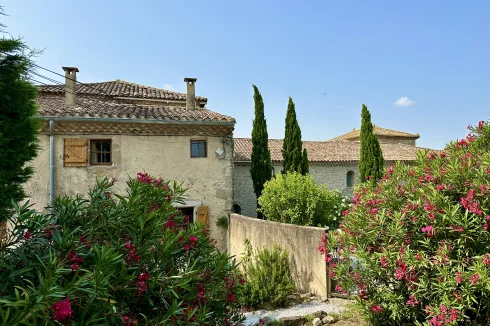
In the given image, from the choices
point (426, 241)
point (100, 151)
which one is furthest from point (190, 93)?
point (426, 241)

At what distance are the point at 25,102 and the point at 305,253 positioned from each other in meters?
6.83

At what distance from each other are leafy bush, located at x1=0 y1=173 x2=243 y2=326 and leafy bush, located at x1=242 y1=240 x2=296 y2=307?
4114 mm

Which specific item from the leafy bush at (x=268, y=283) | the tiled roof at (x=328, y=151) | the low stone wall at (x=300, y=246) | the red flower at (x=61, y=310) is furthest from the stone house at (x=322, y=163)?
the red flower at (x=61, y=310)

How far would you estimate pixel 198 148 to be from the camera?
12.1m

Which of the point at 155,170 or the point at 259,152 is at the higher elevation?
the point at 259,152

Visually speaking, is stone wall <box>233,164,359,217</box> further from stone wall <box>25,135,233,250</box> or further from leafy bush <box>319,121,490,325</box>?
leafy bush <box>319,121,490,325</box>

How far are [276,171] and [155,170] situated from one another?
36.0 ft

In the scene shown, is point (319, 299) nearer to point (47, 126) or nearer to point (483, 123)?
point (483, 123)

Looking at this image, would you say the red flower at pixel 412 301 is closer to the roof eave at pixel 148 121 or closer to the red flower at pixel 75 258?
the red flower at pixel 75 258

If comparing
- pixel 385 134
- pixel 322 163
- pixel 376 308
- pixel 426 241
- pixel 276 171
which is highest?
pixel 385 134

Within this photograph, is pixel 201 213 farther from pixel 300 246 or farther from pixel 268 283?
pixel 268 283

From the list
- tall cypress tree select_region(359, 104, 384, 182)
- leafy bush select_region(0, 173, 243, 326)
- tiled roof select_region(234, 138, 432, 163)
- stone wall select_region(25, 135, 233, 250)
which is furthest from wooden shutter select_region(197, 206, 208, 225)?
tall cypress tree select_region(359, 104, 384, 182)

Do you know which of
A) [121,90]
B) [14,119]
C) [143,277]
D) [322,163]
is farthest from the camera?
[322,163]

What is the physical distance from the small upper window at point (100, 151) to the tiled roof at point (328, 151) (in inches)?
372
